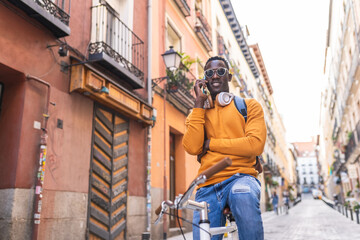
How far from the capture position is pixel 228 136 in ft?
7.80

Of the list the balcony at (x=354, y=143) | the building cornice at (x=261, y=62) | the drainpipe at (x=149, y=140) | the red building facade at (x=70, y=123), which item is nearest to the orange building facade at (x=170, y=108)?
the drainpipe at (x=149, y=140)

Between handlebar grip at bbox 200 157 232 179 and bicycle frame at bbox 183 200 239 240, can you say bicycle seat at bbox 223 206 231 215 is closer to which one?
bicycle frame at bbox 183 200 239 240

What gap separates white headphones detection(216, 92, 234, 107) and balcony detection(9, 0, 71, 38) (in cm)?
433

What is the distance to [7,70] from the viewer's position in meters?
5.55

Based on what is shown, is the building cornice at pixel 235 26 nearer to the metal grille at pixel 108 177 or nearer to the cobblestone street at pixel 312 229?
the cobblestone street at pixel 312 229

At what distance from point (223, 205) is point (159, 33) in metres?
9.94

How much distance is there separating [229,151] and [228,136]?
0.15 metres

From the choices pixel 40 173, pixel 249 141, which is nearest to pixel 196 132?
pixel 249 141

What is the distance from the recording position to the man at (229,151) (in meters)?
2.08

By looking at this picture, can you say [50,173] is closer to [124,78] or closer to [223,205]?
[124,78]

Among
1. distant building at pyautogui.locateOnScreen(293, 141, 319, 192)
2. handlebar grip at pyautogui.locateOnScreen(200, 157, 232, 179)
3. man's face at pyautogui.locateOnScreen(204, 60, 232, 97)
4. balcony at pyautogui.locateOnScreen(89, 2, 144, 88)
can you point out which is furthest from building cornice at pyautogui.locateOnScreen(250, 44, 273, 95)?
distant building at pyautogui.locateOnScreen(293, 141, 319, 192)

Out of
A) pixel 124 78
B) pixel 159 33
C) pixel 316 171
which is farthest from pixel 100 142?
pixel 316 171

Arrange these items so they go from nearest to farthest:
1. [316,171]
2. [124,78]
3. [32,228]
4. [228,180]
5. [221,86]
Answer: [228,180], [221,86], [32,228], [124,78], [316,171]

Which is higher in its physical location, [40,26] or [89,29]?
[89,29]
